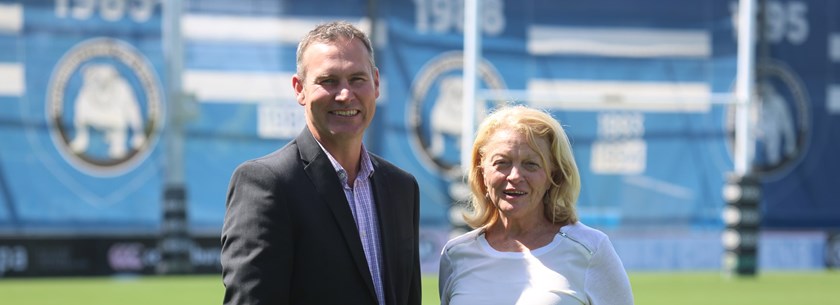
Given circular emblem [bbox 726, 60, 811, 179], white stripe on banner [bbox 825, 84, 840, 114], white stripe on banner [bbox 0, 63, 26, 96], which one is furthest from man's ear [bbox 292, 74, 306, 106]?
white stripe on banner [bbox 825, 84, 840, 114]

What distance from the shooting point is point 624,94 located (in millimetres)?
16531

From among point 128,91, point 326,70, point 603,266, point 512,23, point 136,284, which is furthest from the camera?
point 512,23

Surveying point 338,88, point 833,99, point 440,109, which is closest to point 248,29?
point 440,109

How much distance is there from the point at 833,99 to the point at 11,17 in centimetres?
992

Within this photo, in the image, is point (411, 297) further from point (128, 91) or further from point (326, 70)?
point (128, 91)

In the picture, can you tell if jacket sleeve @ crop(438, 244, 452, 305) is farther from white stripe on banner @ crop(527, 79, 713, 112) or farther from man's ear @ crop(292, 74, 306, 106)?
white stripe on banner @ crop(527, 79, 713, 112)

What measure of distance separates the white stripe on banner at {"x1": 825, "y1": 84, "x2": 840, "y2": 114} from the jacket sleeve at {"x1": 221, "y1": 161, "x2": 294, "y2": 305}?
15.3 m

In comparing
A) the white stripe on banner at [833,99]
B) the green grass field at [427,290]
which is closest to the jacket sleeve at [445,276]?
the green grass field at [427,290]

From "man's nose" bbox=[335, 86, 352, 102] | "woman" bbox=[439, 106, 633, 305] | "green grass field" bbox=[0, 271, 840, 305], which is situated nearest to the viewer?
"man's nose" bbox=[335, 86, 352, 102]

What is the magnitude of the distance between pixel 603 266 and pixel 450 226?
39.8 feet

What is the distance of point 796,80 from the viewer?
17.3 m

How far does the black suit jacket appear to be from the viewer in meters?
3.13

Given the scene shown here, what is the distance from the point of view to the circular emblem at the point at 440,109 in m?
15.7

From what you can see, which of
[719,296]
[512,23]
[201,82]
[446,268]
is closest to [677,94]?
[512,23]
